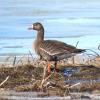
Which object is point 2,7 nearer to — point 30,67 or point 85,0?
point 85,0

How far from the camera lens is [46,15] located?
19.7m

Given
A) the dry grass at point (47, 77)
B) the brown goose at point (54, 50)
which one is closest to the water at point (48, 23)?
the brown goose at point (54, 50)

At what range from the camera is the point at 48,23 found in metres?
17.8

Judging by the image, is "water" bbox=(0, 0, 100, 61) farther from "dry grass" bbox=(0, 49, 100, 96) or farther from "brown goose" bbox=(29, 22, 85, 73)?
"dry grass" bbox=(0, 49, 100, 96)

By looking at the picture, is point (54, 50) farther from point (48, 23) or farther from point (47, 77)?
point (48, 23)

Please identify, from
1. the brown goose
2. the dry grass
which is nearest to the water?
the brown goose

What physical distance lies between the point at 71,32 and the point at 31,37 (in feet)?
4.14

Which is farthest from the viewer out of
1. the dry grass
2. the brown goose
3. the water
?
the water

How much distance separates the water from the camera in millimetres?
14391

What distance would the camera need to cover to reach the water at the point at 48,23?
47.2ft

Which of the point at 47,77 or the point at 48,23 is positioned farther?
the point at 48,23

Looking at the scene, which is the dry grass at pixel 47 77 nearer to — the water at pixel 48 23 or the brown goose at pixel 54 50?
the brown goose at pixel 54 50

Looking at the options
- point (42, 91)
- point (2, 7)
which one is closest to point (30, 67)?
point (42, 91)

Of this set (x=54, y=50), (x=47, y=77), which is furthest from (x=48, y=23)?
(x=47, y=77)
